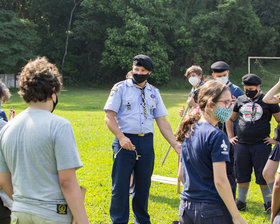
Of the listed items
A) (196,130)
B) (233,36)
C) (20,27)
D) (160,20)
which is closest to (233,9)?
(233,36)

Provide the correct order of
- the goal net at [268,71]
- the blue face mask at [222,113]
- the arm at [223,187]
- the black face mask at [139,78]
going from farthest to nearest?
the goal net at [268,71], the black face mask at [139,78], the blue face mask at [222,113], the arm at [223,187]

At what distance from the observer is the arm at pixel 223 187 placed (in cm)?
246

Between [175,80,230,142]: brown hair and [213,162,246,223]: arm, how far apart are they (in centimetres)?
35

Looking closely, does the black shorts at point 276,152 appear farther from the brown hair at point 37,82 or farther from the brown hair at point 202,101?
the brown hair at point 37,82

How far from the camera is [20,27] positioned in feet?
116

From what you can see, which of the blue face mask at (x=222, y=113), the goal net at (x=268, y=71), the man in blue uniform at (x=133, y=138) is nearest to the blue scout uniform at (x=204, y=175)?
the blue face mask at (x=222, y=113)

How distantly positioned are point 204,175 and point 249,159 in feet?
10.2

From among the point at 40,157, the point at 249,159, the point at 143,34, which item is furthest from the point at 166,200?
the point at 143,34

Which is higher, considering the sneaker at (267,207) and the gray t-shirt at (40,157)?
the gray t-shirt at (40,157)

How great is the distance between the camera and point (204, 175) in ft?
8.44

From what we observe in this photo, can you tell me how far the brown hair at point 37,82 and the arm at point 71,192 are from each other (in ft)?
1.69

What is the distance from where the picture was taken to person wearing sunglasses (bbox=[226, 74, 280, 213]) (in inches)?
206

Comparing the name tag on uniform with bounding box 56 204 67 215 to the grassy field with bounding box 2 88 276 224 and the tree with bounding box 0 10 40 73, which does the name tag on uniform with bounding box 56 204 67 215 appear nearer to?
the grassy field with bounding box 2 88 276 224

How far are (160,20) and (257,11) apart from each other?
54.0 ft
